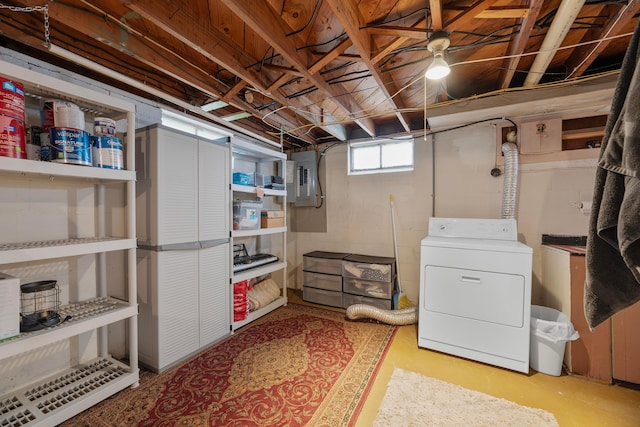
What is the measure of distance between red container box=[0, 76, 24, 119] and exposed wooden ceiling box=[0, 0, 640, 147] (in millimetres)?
382

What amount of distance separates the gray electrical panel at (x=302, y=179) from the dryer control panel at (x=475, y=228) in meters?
1.77

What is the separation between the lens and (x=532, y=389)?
1.74 meters

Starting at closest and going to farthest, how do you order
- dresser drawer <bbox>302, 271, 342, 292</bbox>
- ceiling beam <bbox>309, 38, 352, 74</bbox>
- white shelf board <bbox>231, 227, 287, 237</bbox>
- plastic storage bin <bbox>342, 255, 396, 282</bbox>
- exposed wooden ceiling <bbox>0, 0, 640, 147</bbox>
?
exposed wooden ceiling <bbox>0, 0, 640, 147</bbox> < ceiling beam <bbox>309, 38, 352, 74</bbox> < white shelf board <bbox>231, 227, 287, 237</bbox> < plastic storage bin <bbox>342, 255, 396, 282</bbox> < dresser drawer <bbox>302, 271, 342, 292</bbox>

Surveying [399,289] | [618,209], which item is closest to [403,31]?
[618,209]

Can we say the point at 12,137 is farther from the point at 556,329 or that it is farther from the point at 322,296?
the point at 556,329

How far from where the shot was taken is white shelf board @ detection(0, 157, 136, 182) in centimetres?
120

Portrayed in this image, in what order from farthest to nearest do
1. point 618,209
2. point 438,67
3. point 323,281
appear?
point 323,281 → point 438,67 → point 618,209

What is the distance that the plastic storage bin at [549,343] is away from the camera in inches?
72.7

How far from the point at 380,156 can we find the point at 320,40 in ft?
6.73

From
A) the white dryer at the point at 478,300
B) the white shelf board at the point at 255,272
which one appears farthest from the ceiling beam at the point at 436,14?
the white shelf board at the point at 255,272

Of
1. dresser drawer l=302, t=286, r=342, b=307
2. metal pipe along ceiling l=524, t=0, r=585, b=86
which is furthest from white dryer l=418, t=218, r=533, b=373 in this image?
metal pipe along ceiling l=524, t=0, r=585, b=86

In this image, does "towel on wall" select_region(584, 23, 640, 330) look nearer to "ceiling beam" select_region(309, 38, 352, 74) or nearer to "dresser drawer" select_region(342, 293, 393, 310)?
"ceiling beam" select_region(309, 38, 352, 74)

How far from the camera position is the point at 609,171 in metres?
0.62

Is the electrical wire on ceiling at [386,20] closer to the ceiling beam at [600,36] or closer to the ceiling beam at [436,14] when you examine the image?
the ceiling beam at [436,14]
